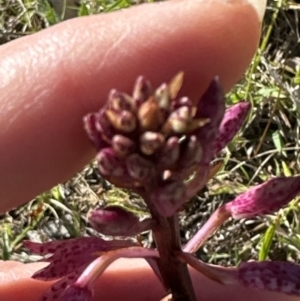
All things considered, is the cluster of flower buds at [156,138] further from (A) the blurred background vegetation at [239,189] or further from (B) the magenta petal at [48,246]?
(A) the blurred background vegetation at [239,189]

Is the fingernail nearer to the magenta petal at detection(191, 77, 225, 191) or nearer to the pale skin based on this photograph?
the pale skin

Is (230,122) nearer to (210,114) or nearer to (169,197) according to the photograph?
(210,114)

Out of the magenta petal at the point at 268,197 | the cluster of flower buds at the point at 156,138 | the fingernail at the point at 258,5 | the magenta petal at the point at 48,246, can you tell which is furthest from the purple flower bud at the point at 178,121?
the fingernail at the point at 258,5

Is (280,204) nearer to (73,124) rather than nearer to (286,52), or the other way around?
(73,124)

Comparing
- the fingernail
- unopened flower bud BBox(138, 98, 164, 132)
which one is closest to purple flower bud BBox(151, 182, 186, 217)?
unopened flower bud BBox(138, 98, 164, 132)

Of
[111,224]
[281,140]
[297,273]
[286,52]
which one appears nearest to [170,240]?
[111,224]

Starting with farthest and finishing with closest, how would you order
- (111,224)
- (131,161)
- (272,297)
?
(272,297) < (111,224) < (131,161)
